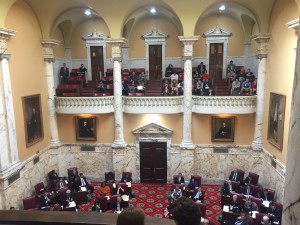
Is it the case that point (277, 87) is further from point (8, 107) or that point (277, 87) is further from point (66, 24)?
point (66, 24)

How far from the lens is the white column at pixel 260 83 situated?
11.6m

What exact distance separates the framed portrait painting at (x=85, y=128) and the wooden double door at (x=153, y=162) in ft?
8.81

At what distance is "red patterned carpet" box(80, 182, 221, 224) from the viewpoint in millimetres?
10891

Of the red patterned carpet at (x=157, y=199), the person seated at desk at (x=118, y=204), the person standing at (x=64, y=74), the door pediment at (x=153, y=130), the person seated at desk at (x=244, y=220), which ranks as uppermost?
the person standing at (x=64, y=74)

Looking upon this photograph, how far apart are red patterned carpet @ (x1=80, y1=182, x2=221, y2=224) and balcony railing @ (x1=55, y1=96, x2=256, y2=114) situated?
3.92 meters

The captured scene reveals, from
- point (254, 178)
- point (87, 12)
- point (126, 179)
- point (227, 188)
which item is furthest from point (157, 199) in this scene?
point (87, 12)

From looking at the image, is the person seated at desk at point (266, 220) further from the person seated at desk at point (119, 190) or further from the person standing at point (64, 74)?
the person standing at point (64, 74)

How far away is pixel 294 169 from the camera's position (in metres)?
1.71

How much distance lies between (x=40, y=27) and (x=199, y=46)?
8.64 metres

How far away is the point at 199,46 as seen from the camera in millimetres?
15367

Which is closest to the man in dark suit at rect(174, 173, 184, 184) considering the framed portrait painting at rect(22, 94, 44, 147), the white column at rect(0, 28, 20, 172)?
the framed portrait painting at rect(22, 94, 44, 147)

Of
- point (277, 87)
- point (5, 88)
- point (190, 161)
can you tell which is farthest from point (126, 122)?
point (277, 87)

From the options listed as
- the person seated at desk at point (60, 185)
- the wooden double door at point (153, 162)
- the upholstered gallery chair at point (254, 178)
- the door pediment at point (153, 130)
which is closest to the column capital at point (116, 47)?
the door pediment at point (153, 130)

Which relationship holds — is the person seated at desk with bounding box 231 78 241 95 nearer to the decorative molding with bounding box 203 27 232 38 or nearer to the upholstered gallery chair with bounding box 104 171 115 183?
the decorative molding with bounding box 203 27 232 38
